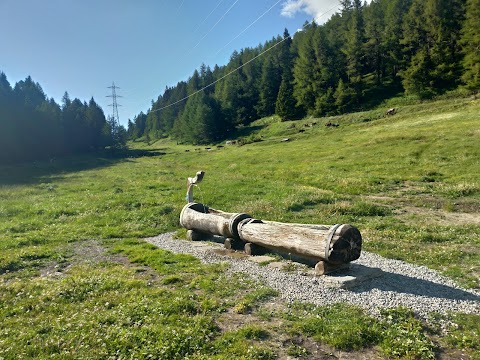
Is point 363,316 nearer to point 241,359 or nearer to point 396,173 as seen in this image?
point 241,359

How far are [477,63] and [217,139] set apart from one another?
71.0 metres

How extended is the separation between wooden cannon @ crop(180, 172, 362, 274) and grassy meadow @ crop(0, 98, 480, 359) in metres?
2.02

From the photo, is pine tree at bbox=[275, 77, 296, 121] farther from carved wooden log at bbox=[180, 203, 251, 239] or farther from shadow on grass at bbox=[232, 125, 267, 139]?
carved wooden log at bbox=[180, 203, 251, 239]

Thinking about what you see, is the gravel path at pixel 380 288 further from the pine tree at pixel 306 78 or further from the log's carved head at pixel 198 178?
the pine tree at pixel 306 78

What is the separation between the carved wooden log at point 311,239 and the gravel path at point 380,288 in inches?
25.0

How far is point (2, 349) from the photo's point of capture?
7.39 metres

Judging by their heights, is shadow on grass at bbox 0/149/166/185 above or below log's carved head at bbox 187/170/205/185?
above

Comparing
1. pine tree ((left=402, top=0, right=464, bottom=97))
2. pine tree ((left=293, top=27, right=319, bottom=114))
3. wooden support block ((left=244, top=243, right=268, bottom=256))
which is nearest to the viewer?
wooden support block ((left=244, top=243, right=268, bottom=256))

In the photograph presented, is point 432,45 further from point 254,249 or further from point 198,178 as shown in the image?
point 254,249

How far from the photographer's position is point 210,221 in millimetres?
16312

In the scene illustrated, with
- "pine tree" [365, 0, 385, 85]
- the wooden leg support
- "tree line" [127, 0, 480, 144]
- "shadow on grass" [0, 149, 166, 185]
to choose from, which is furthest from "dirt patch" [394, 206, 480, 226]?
"pine tree" [365, 0, 385, 85]

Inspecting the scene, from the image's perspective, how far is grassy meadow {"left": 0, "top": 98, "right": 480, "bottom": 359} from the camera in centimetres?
737

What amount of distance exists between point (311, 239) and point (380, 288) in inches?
97.5

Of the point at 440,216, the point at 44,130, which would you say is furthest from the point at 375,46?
the point at 440,216
